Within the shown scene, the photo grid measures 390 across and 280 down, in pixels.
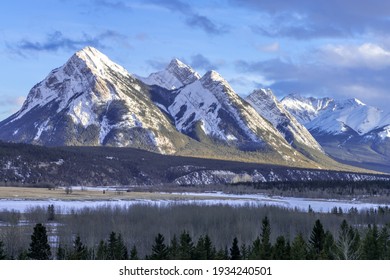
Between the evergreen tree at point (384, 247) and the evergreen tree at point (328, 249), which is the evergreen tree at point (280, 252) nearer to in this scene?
the evergreen tree at point (328, 249)

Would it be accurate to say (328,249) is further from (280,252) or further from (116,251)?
(116,251)

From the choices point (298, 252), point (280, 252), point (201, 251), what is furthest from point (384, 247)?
point (201, 251)

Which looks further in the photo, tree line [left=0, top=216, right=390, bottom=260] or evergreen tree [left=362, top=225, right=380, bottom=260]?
evergreen tree [left=362, top=225, right=380, bottom=260]

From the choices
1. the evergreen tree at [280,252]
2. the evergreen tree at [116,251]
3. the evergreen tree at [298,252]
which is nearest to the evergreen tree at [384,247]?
the evergreen tree at [298,252]

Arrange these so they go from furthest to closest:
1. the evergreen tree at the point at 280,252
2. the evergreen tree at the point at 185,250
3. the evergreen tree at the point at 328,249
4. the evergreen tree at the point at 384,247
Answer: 1. the evergreen tree at the point at 384,247
2. the evergreen tree at the point at 185,250
3. the evergreen tree at the point at 328,249
4. the evergreen tree at the point at 280,252

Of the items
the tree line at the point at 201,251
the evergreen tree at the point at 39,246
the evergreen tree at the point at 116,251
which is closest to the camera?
the evergreen tree at the point at 39,246

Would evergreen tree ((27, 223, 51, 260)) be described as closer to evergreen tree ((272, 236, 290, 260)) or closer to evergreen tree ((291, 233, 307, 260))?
evergreen tree ((272, 236, 290, 260))

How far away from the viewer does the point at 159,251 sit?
8938 centimetres

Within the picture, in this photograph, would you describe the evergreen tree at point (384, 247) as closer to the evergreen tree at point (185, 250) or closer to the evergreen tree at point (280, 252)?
the evergreen tree at point (280, 252)

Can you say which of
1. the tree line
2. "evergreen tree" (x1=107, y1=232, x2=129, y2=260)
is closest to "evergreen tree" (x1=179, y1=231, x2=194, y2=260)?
the tree line

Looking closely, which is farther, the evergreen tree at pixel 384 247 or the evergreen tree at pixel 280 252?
the evergreen tree at pixel 384 247
